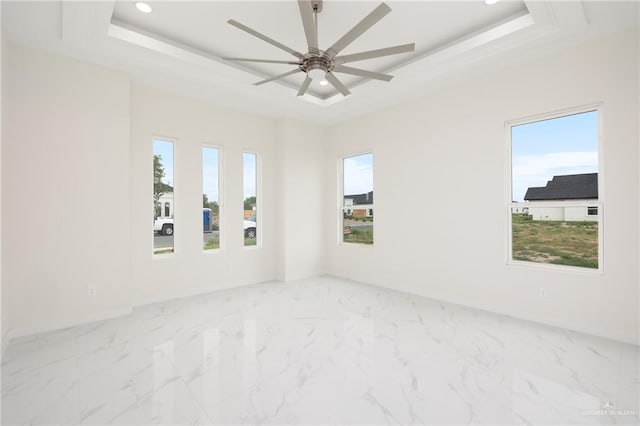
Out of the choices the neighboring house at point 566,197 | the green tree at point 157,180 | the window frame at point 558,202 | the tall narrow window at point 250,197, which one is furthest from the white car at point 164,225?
the neighboring house at point 566,197

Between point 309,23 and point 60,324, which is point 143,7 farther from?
point 60,324

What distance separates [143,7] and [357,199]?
12.9 ft

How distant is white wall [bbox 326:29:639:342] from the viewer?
291 cm

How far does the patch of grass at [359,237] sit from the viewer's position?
534cm

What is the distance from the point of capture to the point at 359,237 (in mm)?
5543

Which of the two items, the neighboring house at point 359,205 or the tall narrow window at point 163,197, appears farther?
the neighboring house at point 359,205

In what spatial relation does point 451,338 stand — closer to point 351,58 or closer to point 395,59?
point 351,58

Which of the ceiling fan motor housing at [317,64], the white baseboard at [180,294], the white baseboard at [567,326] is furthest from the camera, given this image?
the white baseboard at [180,294]

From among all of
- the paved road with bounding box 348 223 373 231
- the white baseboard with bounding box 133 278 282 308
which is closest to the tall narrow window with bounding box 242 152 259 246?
the white baseboard with bounding box 133 278 282 308

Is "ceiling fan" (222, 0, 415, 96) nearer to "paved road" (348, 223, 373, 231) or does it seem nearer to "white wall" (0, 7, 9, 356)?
"white wall" (0, 7, 9, 356)

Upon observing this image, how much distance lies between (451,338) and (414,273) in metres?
1.62

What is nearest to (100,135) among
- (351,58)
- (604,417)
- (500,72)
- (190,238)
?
(190,238)

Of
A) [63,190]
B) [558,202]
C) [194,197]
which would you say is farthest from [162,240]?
[558,202]

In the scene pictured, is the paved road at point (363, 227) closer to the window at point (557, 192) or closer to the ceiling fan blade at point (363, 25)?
the window at point (557, 192)
